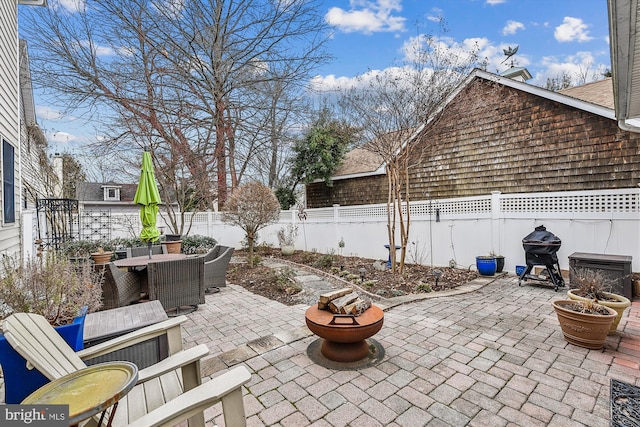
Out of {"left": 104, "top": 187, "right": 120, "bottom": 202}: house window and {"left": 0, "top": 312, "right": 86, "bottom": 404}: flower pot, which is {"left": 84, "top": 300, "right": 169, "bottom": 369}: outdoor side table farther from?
{"left": 104, "top": 187, "right": 120, "bottom": 202}: house window

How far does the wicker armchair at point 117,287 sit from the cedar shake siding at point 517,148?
5.97 metres

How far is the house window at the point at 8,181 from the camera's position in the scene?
14.0ft

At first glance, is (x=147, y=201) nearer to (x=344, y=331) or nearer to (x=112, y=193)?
(x=344, y=331)

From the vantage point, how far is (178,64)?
→ 34.6ft

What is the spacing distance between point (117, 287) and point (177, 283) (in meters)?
0.81

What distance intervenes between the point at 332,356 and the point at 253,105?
35.3ft

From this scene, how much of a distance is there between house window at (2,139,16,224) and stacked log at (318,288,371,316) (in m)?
4.85

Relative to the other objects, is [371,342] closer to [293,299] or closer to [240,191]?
[293,299]

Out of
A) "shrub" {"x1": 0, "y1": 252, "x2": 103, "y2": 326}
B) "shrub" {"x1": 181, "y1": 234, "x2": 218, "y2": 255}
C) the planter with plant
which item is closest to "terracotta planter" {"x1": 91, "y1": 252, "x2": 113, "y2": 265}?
"shrub" {"x1": 181, "y1": 234, "x2": 218, "y2": 255}

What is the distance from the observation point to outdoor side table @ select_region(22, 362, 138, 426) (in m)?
1.24

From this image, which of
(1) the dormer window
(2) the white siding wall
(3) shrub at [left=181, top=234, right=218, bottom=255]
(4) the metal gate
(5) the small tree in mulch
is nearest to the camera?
(2) the white siding wall

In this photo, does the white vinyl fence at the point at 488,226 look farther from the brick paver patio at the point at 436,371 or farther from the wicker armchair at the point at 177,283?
the wicker armchair at the point at 177,283

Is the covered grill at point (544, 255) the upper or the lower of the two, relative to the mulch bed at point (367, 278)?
upper

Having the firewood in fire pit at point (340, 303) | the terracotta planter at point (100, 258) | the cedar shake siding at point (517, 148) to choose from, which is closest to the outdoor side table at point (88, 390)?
the firewood in fire pit at point (340, 303)
